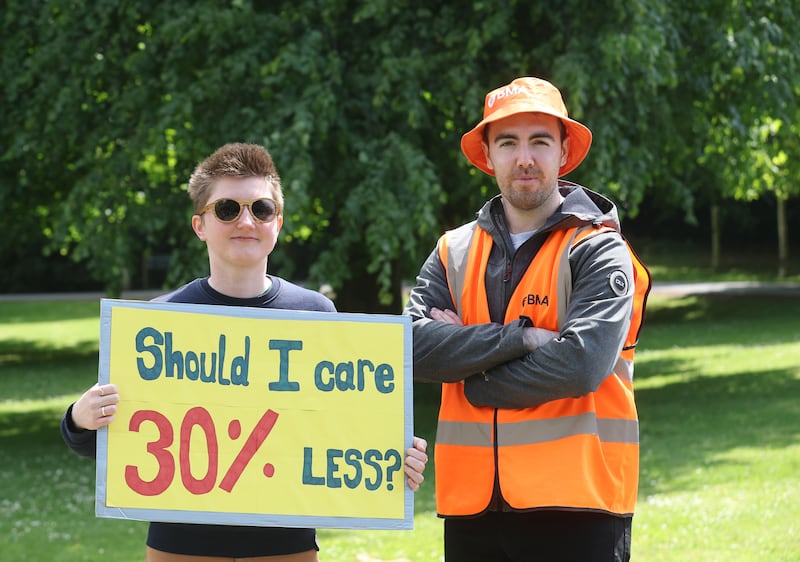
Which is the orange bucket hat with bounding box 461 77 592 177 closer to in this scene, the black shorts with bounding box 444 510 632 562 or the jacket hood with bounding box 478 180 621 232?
the jacket hood with bounding box 478 180 621 232

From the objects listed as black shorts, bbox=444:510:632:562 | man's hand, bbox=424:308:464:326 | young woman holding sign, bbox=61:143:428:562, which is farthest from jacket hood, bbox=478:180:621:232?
black shorts, bbox=444:510:632:562

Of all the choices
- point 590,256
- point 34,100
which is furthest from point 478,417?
point 34,100

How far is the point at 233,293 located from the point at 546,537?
1202 millimetres

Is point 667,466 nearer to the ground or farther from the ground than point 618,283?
nearer to the ground

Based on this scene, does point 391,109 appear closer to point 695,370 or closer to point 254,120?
point 254,120

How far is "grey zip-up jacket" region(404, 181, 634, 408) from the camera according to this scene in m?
3.43

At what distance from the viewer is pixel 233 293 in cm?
361

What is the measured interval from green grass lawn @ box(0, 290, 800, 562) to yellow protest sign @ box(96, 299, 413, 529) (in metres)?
3.84

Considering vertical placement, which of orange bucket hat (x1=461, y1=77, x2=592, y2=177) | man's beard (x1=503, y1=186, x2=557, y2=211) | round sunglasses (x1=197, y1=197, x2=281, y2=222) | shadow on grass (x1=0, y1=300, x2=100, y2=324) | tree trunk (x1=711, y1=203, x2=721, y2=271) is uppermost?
orange bucket hat (x1=461, y1=77, x2=592, y2=177)

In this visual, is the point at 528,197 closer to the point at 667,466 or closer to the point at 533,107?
the point at 533,107

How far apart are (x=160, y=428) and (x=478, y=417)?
0.96m

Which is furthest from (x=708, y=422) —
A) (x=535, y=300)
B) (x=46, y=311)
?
(x=46, y=311)

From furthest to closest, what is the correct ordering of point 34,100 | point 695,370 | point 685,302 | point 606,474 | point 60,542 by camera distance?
point 685,302, point 695,370, point 34,100, point 60,542, point 606,474

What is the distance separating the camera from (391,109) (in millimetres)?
10555
